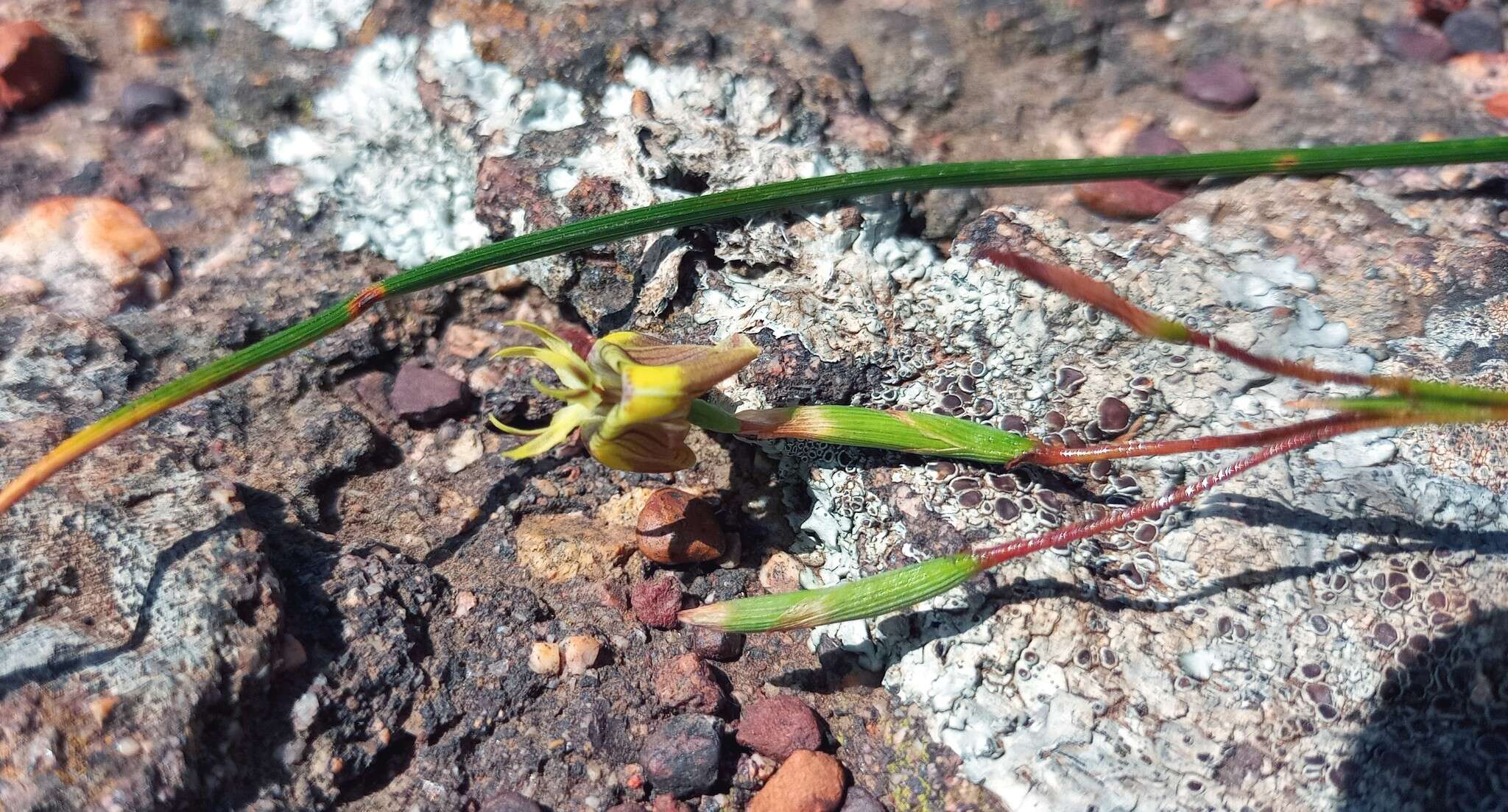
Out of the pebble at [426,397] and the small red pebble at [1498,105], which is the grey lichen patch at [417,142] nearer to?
the pebble at [426,397]

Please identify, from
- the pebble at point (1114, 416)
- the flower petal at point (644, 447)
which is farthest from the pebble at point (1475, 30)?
the flower petal at point (644, 447)

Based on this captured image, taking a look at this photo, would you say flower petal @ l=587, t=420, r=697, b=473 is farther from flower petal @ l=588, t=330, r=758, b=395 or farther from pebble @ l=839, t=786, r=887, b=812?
pebble @ l=839, t=786, r=887, b=812

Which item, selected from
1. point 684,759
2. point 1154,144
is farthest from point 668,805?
point 1154,144

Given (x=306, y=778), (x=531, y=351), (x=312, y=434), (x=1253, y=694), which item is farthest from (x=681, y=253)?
(x=1253, y=694)

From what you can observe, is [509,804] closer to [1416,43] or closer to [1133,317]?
[1133,317]

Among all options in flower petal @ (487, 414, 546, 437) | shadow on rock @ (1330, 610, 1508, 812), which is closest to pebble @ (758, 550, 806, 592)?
flower petal @ (487, 414, 546, 437)
